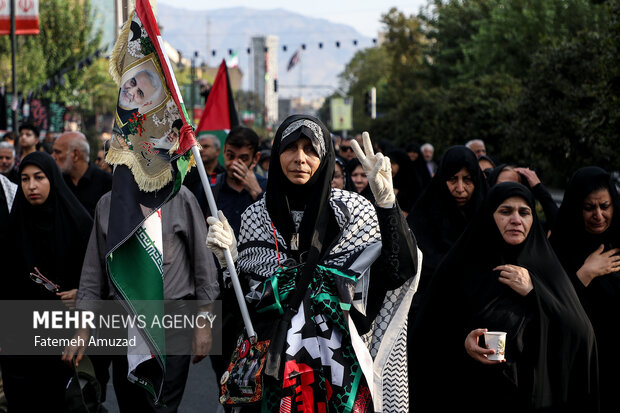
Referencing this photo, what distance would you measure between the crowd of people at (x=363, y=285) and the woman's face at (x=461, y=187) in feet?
0.38

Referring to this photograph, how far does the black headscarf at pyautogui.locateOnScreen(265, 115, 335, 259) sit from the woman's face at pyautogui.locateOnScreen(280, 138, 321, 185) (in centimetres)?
2

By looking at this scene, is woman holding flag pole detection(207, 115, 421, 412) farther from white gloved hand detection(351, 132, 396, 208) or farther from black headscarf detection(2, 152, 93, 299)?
black headscarf detection(2, 152, 93, 299)

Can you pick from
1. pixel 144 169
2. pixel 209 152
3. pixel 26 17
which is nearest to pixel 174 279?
pixel 144 169

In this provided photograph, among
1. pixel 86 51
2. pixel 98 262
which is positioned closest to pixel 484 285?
pixel 98 262

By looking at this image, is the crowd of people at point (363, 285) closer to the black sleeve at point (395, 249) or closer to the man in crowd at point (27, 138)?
the black sleeve at point (395, 249)

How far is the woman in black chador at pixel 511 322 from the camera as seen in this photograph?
4141 mm

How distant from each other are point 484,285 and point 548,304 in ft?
1.12

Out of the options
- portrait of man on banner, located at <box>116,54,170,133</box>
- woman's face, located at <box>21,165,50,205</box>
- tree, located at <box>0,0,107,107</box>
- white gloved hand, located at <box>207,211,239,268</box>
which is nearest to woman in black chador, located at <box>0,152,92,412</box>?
woman's face, located at <box>21,165,50,205</box>

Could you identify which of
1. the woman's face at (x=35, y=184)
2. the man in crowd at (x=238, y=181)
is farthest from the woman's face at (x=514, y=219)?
the woman's face at (x=35, y=184)

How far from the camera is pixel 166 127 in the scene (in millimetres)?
4445

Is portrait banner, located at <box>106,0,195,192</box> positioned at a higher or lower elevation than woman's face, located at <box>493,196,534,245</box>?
higher

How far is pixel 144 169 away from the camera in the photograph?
463cm

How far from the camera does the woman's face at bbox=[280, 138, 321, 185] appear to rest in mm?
3678

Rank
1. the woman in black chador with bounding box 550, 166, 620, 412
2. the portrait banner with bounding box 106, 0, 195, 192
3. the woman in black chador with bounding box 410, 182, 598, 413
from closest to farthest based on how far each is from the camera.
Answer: the woman in black chador with bounding box 410, 182, 598, 413 → the portrait banner with bounding box 106, 0, 195, 192 → the woman in black chador with bounding box 550, 166, 620, 412
